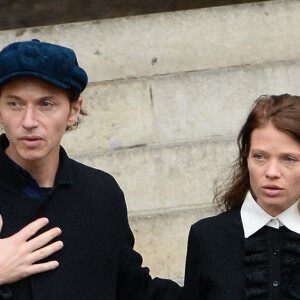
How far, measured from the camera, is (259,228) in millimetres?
3623

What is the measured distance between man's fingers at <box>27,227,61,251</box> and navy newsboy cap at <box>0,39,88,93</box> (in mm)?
493

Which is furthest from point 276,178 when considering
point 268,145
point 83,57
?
point 83,57

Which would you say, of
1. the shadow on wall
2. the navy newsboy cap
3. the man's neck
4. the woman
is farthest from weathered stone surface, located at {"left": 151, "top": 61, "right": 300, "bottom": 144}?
the navy newsboy cap

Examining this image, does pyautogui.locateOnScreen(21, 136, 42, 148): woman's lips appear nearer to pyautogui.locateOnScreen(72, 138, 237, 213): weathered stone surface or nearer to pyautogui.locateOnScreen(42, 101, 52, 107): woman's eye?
pyautogui.locateOnScreen(42, 101, 52, 107): woman's eye

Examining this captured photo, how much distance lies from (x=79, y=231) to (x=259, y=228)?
645 millimetres

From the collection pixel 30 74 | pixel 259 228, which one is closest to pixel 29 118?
pixel 30 74

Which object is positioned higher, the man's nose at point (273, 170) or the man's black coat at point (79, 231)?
the man's nose at point (273, 170)

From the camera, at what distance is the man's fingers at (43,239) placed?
3.39 meters

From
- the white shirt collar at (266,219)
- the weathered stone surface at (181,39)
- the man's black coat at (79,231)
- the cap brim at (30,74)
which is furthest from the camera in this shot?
the weathered stone surface at (181,39)

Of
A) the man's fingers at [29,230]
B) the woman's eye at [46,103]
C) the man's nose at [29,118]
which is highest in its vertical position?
the woman's eye at [46,103]

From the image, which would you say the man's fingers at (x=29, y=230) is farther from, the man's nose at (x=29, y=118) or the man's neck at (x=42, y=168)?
the man's nose at (x=29, y=118)

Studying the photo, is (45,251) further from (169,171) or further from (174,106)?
(174,106)

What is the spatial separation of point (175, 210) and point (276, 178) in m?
1.68

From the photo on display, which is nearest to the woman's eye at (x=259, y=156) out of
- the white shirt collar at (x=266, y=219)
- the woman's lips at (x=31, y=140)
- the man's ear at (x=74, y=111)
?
the white shirt collar at (x=266, y=219)
